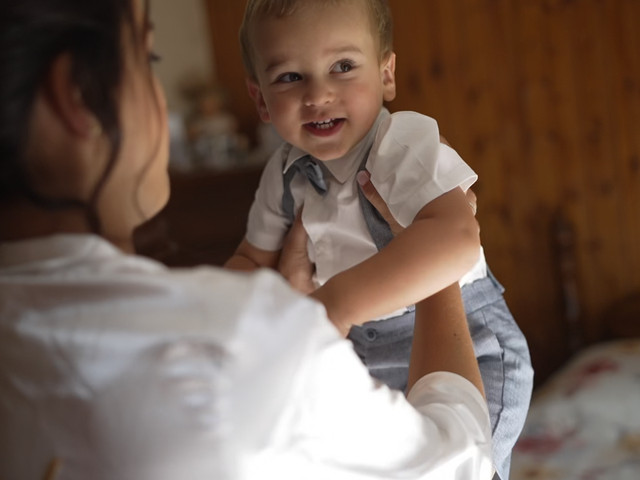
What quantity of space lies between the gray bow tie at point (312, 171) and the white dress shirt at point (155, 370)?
27 cm

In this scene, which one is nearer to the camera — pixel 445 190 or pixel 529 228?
pixel 445 190

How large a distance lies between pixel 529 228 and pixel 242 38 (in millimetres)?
1390

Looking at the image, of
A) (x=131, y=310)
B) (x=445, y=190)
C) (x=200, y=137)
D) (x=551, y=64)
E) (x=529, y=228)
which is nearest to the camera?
(x=131, y=310)

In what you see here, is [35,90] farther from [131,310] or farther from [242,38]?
[242,38]

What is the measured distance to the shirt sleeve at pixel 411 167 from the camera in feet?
2.01

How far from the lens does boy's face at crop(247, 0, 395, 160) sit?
62 centimetres

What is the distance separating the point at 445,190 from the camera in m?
0.61

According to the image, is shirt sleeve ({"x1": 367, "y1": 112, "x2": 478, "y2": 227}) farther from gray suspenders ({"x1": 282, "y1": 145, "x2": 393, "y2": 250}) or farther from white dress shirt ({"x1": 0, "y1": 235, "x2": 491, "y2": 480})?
white dress shirt ({"x1": 0, "y1": 235, "x2": 491, "y2": 480})

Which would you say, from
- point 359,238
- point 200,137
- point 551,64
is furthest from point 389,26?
point 200,137

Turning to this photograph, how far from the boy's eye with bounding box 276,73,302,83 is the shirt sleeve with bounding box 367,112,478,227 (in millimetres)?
75

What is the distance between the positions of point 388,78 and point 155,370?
345 millimetres

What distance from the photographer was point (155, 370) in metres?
0.41

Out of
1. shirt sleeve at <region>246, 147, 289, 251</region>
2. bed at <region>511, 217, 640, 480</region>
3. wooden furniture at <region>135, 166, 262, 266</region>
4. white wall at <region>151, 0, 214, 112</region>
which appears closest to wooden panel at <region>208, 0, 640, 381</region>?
bed at <region>511, 217, 640, 480</region>

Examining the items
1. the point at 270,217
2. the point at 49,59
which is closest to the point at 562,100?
the point at 270,217
